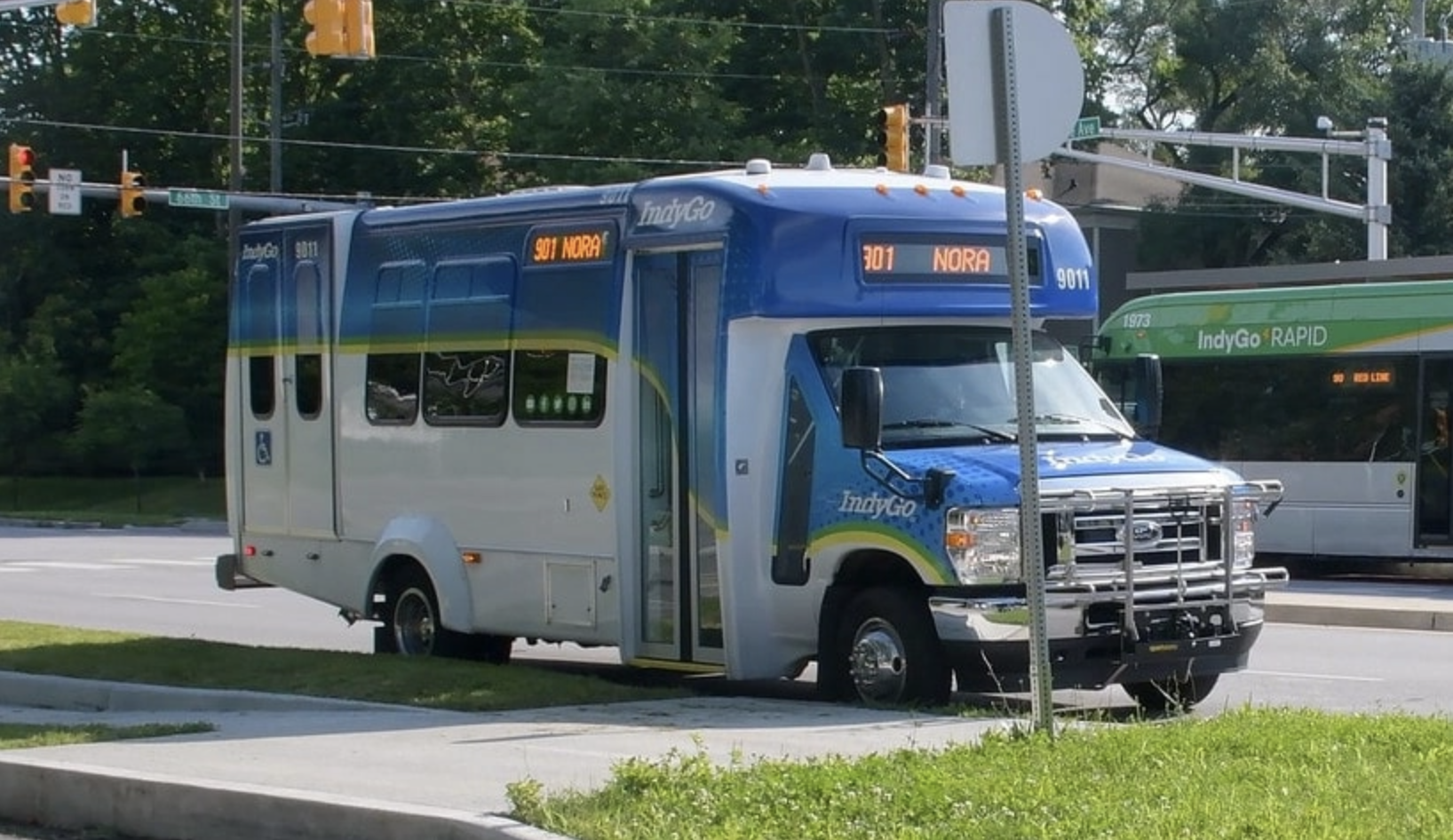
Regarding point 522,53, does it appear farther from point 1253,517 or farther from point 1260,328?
point 1253,517

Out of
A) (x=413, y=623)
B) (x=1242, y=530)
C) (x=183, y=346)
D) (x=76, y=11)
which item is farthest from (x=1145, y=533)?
(x=183, y=346)

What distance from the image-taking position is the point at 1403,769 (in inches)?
352

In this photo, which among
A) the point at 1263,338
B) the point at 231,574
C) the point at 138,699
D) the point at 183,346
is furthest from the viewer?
the point at 183,346

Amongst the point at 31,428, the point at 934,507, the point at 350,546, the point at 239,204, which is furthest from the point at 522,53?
the point at 934,507

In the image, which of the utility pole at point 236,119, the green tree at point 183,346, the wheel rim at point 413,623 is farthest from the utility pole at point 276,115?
the wheel rim at point 413,623

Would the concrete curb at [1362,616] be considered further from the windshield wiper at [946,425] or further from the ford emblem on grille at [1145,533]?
the windshield wiper at [946,425]

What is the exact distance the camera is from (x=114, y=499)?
197ft

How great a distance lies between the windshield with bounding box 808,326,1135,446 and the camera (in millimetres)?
13164

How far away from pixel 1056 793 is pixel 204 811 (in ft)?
12.0

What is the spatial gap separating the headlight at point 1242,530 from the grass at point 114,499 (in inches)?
1573

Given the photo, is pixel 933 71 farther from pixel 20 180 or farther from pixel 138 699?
pixel 138 699

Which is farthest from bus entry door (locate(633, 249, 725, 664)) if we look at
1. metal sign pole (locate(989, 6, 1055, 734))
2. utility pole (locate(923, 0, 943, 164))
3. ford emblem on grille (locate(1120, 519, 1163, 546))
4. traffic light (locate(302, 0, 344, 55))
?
utility pole (locate(923, 0, 943, 164))

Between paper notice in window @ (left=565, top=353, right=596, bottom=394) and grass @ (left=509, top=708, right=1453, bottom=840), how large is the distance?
4.81 m

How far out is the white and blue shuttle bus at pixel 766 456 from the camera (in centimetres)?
1248
